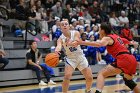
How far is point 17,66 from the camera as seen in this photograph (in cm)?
1270

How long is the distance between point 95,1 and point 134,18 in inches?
135

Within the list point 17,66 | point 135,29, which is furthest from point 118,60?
point 135,29

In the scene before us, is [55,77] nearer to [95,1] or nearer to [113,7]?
[95,1]

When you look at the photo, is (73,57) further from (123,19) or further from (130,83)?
(123,19)

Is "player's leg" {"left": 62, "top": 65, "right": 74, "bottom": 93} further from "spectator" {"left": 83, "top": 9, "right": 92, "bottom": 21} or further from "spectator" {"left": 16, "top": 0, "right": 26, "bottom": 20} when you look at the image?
"spectator" {"left": 83, "top": 9, "right": 92, "bottom": 21}

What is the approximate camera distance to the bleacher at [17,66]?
1173 cm

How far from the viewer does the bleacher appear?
11734 mm

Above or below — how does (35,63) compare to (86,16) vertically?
below

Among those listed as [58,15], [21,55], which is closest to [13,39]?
[21,55]

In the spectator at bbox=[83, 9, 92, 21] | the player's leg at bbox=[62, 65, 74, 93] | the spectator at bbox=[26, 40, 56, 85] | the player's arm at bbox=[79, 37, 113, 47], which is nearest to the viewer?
the player's arm at bbox=[79, 37, 113, 47]

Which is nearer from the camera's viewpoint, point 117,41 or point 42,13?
point 117,41

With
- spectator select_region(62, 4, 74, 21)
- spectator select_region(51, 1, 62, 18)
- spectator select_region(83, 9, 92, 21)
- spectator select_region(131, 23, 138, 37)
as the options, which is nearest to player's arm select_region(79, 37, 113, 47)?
spectator select_region(62, 4, 74, 21)

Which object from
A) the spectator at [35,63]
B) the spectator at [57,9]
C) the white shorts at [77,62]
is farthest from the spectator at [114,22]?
the white shorts at [77,62]

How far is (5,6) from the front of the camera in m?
15.2
